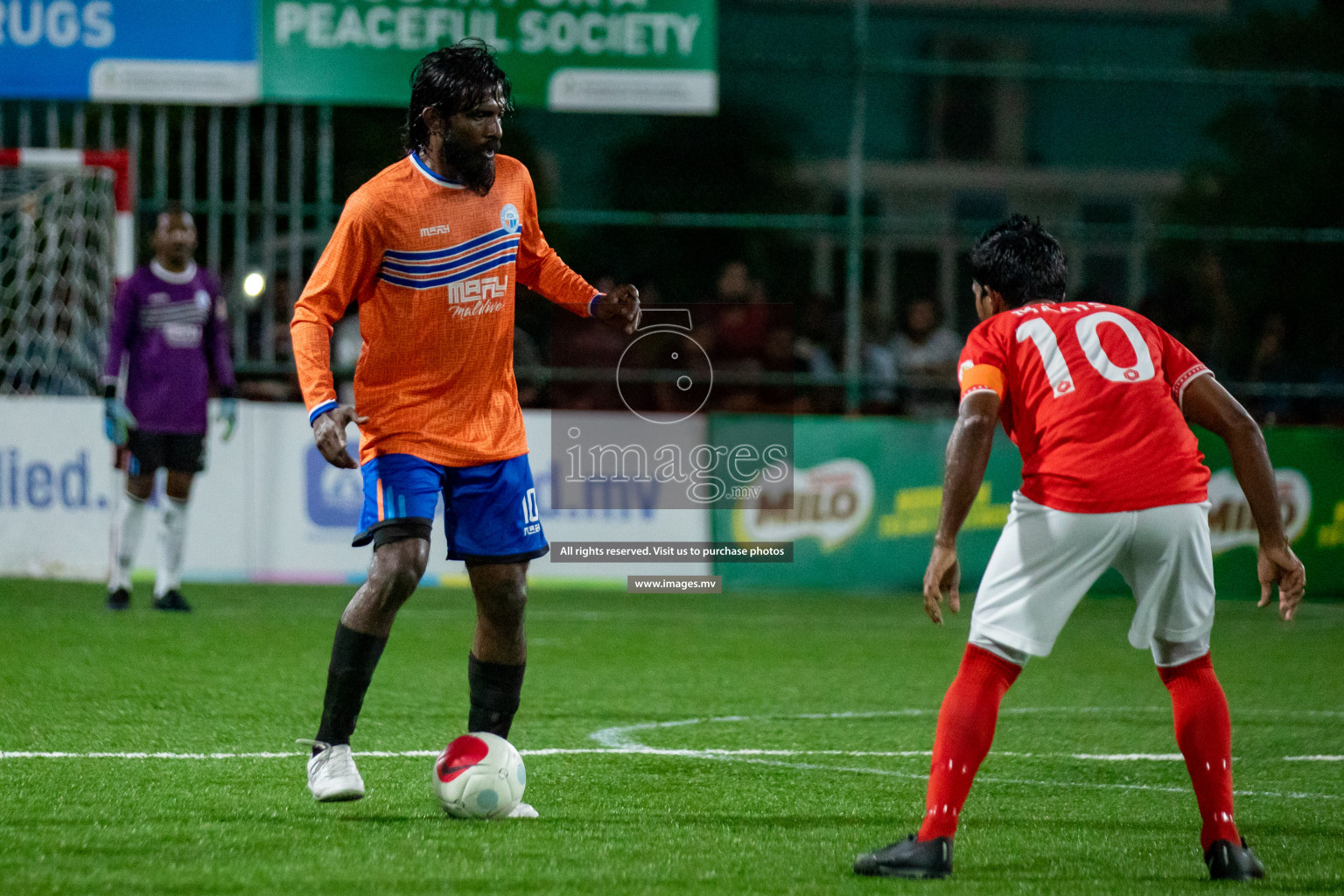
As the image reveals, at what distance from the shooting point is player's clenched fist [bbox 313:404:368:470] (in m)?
4.49

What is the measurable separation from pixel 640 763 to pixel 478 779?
1113mm

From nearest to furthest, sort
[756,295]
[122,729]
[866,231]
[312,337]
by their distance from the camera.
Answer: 1. [312,337]
2. [122,729]
3. [756,295]
4. [866,231]

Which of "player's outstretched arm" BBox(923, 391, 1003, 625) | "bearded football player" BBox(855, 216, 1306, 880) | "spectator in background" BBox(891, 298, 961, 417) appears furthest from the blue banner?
"player's outstretched arm" BBox(923, 391, 1003, 625)

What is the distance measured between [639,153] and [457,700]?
18.4 metres

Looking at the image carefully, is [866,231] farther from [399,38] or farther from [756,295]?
[399,38]

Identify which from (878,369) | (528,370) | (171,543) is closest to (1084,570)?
(171,543)

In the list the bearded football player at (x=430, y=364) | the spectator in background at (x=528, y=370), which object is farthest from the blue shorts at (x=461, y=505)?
the spectator in background at (x=528, y=370)

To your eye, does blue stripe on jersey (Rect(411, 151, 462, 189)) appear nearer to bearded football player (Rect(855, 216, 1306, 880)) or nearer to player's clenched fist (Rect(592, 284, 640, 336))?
player's clenched fist (Rect(592, 284, 640, 336))

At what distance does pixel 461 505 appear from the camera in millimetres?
4969

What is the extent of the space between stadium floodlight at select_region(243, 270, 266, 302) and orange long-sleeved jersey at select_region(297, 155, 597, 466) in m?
7.88

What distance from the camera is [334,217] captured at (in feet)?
43.7

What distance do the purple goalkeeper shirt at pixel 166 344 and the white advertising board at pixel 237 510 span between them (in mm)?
1455

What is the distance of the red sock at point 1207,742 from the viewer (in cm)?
425

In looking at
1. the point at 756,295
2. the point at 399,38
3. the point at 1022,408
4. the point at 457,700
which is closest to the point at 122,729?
the point at 457,700
